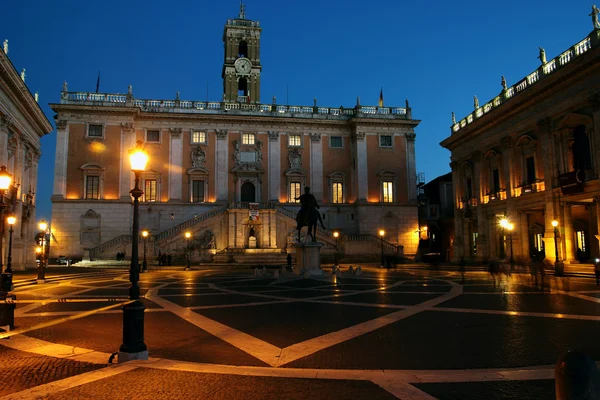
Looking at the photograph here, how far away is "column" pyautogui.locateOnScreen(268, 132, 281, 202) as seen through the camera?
51875mm

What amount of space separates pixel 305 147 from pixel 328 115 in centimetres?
504

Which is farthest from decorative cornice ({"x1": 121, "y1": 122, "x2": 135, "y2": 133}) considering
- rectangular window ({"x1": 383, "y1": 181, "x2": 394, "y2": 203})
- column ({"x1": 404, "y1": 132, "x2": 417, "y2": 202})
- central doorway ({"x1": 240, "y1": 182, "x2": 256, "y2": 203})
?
column ({"x1": 404, "y1": 132, "x2": 417, "y2": 202})

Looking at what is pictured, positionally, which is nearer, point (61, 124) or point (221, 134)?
point (61, 124)

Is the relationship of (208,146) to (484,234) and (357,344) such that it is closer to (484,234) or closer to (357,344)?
(484,234)

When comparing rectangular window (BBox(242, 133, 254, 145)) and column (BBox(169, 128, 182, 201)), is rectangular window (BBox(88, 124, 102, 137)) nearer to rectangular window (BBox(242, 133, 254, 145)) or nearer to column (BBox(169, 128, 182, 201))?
column (BBox(169, 128, 182, 201))

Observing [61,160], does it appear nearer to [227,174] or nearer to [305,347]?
[227,174]

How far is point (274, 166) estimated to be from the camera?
52.3 m

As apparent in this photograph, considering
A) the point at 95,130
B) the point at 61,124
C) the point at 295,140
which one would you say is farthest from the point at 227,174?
the point at 61,124

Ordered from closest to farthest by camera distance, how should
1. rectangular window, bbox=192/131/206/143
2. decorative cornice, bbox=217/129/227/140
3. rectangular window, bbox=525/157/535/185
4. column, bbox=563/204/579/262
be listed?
column, bbox=563/204/579/262
rectangular window, bbox=525/157/535/185
rectangular window, bbox=192/131/206/143
decorative cornice, bbox=217/129/227/140

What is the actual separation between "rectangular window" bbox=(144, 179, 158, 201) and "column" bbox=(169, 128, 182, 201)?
1777 mm

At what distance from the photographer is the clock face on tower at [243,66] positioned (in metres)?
61.5

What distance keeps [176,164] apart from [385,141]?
25.6 m

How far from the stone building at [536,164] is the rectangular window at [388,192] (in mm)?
9761

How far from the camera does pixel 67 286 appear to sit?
856 inches
